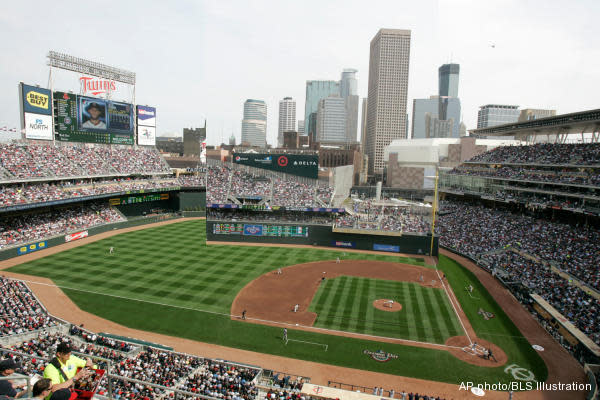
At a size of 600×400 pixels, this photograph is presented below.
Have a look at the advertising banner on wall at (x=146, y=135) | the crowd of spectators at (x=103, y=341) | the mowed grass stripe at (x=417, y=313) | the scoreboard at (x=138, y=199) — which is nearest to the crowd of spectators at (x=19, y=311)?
the crowd of spectators at (x=103, y=341)

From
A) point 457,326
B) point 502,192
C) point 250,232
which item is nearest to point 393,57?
point 502,192

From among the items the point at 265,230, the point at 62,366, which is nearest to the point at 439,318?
the point at 265,230

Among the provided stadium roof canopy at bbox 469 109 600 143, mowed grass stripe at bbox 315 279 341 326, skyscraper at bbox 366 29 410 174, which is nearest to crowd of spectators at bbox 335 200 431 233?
mowed grass stripe at bbox 315 279 341 326

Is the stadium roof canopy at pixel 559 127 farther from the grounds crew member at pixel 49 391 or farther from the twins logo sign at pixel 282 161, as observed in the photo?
the grounds crew member at pixel 49 391

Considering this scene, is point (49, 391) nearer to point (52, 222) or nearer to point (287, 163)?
point (287, 163)

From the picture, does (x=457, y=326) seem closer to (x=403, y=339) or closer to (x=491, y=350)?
(x=491, y=350)

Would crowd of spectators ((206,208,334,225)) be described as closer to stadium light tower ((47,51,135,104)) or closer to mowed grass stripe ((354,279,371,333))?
mowed grass stripe ((354,279,371,333))

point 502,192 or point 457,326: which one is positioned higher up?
point 502,192

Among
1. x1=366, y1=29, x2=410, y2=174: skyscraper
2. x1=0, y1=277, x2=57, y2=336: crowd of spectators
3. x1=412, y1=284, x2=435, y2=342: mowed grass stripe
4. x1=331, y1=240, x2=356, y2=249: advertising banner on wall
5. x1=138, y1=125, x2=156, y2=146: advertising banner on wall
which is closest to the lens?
x1=0, y1=277, x2=57, y2=336: crowd of spectators
